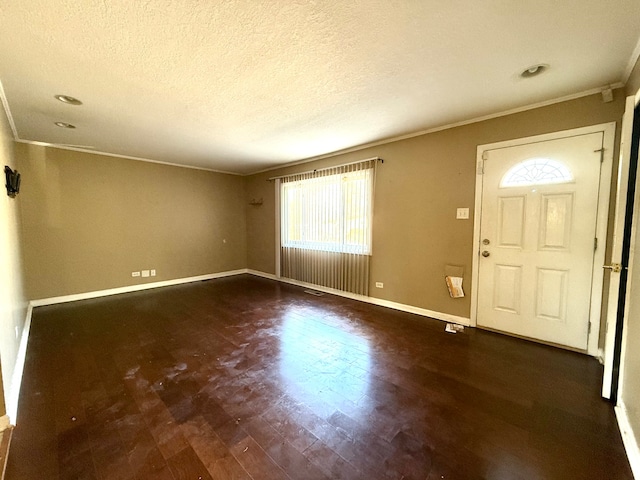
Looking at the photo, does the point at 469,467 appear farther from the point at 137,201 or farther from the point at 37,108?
the point at 137,201

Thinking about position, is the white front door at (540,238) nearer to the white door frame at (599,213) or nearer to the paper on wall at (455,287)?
the white door frame at (599,213)

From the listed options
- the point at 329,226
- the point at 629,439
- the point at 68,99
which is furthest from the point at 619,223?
the point at 68,99

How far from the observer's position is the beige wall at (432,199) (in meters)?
2.70

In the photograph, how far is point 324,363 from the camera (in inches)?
93.5

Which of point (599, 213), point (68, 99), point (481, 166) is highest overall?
point (68, 99)

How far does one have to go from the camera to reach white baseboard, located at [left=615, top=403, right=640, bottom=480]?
1.30m

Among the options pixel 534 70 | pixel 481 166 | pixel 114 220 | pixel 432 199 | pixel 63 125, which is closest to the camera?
pixel 534 70

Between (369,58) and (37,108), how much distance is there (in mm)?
3454

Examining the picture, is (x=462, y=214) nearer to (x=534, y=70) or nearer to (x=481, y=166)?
(x=481, y=166)

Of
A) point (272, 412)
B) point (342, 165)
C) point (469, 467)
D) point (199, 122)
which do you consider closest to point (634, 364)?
point (469, 467)

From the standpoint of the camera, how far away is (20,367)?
219 centimetres

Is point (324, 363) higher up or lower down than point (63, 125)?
lower down

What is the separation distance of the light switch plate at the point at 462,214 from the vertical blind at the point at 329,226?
4.14 feet

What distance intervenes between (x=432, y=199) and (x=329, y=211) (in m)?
1.83
